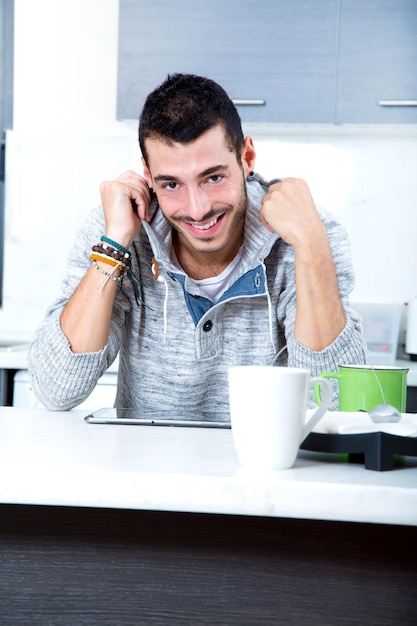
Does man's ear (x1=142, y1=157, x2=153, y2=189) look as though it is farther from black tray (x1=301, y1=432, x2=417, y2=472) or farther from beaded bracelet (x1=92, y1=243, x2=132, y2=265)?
black tray (x1=301, y1=432, x2=417, y2=472)

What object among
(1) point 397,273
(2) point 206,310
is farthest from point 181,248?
(1) point 397,273

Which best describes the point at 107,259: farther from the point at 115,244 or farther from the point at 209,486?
the point at 209,486

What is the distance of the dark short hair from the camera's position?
1511mm

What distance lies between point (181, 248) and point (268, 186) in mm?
246

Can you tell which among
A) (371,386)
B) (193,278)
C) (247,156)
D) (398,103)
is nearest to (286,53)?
(398,103)

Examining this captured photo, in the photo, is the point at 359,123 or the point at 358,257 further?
the point at 358,257

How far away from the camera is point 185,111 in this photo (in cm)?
151

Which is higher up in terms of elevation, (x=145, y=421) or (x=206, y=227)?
(x=206, y=227)

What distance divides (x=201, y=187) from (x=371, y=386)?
0.61 meters

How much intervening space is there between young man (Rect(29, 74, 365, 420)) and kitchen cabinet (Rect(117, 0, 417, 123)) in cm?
107

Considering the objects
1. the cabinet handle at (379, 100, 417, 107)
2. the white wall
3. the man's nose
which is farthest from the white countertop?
the white wall

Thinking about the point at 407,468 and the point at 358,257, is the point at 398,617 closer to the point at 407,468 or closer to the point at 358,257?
the point at 407,468

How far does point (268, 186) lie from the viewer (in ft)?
5.85

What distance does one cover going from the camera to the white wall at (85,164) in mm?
2930
